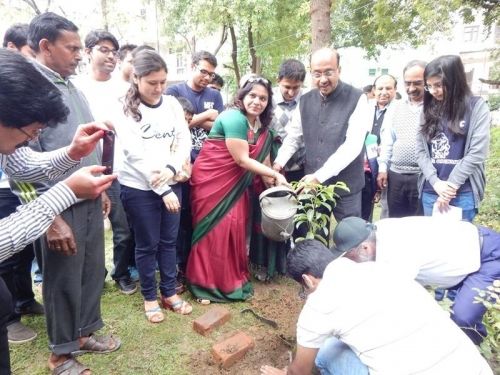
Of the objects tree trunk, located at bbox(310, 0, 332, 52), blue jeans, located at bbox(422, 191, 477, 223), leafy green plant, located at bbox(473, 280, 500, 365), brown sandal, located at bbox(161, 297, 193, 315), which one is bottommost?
brown sandal, located at bbox(161, 297, 193, 315)

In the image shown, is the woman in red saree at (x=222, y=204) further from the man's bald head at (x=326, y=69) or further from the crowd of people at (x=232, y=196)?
the man's bald head at (x=326, y=69)

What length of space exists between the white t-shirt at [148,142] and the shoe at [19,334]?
1.10 metres

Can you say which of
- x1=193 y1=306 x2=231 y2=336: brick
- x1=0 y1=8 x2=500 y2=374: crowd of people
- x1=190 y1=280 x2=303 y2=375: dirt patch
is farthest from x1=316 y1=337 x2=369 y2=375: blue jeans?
x1=193 y1=306 x2=231 y2=336: brick

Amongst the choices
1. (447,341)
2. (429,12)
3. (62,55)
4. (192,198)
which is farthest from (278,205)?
(429,12)

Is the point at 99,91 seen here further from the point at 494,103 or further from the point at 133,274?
the point at 494,103

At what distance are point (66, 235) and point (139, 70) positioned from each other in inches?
43.1

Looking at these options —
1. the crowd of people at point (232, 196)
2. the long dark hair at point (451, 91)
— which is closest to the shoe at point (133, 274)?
the crowd of people at point (232, 196)

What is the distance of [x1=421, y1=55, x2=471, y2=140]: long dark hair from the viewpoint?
2.52 metres

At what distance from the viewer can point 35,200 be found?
1404 millimetres

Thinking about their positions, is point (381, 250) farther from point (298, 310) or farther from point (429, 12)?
point (429, 12)

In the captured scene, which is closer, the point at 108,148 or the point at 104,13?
the point at 108,148

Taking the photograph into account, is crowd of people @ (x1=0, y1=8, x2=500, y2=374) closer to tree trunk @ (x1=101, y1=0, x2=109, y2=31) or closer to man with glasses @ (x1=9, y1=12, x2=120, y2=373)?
man with glasses @ (x1=9, y1=12, x2=120, y2=373)

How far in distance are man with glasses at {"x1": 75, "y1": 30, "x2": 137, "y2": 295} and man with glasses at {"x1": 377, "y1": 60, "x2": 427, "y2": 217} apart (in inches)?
89.6

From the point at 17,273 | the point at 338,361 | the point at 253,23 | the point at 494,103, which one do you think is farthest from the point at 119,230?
the point at 494,103
